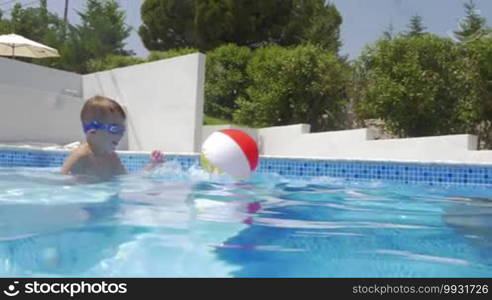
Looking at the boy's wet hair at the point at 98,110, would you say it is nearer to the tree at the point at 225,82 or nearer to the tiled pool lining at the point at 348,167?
the tiled pool lining at the point at 348,167

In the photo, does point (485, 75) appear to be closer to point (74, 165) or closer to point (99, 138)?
point (99, 138)

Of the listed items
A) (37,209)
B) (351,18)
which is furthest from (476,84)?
(351,18)

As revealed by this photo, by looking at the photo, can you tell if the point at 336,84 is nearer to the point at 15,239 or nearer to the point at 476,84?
the point at 476,84

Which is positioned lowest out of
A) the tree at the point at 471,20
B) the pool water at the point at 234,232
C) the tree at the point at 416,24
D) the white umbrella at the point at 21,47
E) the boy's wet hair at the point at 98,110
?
the pool water at the point at 234,232

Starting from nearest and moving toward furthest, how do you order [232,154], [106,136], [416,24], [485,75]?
1. [232,154]
2. [106,136]
3. [485,75]
4. [416,24]

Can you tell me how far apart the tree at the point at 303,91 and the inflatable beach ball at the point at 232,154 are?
23.9 feet

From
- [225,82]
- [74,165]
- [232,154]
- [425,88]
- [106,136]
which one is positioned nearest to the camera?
[232,154]

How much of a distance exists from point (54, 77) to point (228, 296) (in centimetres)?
1260

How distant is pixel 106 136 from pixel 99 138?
0.32ft

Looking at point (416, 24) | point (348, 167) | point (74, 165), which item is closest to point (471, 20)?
point (416, 24)

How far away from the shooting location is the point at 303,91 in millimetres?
12766

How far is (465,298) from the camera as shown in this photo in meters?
1.90

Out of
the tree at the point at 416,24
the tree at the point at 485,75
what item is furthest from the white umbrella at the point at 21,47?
the tree at the point at 416,24

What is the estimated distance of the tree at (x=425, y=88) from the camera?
1028cm
